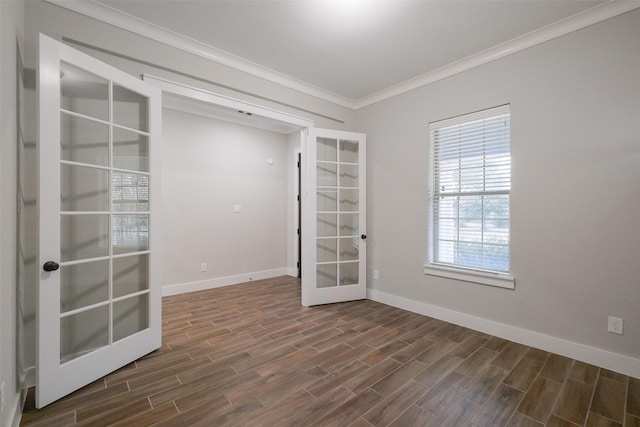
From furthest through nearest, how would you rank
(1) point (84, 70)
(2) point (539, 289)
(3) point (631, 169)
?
(2) point (539, 289) < (3) point (631, 169) < (1) point (84, 70)

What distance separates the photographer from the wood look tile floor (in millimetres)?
1702

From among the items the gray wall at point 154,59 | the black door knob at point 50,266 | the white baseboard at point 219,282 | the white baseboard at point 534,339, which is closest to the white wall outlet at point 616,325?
the white baseboard at point 534,339

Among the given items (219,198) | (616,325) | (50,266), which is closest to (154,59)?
(50,266)

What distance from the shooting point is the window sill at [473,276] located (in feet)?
9.05

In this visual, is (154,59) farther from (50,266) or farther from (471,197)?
(471,197)

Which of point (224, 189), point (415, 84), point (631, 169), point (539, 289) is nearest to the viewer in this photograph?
point (631, 169)

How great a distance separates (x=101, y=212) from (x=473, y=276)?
11.2ft

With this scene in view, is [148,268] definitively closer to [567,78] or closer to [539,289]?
[539,289]

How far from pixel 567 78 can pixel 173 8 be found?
3.32m

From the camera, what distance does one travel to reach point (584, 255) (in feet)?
7.72

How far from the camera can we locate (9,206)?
63.2 inches

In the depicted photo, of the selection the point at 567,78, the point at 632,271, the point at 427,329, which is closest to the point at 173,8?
the point at 567,78

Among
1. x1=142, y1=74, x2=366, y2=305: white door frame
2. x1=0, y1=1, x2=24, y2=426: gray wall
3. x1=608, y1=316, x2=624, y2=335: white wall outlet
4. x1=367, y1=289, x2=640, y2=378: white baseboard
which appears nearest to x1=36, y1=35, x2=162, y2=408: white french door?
x1=0, y1=1, x2=24, y2=426: gray wall

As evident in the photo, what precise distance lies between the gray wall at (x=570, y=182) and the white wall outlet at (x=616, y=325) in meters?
0.03
